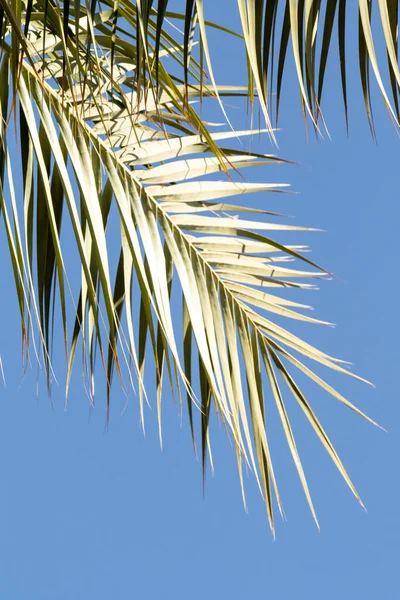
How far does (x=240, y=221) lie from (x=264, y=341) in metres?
0.24

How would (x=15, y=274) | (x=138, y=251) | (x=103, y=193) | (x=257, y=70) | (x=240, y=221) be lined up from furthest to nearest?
(x=240, y=221) → (x=103, y=193) → (x=138, y=251) → (x=15, y=274) → (x=257, y=70)

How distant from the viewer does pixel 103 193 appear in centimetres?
145

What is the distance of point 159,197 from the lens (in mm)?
1542

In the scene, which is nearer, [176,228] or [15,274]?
[15,274]

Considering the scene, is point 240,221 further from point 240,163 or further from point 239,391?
point 239,391

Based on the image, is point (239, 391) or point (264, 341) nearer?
point (239, 391)

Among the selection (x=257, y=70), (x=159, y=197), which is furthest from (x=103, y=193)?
(x=257, y=70)

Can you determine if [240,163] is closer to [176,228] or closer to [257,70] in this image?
[176,228]

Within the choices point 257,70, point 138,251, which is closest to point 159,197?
point 138,251

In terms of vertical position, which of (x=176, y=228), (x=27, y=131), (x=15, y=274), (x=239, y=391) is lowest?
(x=239, y=391)

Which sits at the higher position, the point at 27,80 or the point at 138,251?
the point at 27,80

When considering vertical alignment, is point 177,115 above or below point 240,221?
above

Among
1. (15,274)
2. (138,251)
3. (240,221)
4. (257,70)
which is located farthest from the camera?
(240,221)

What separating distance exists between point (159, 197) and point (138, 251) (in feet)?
0.90
